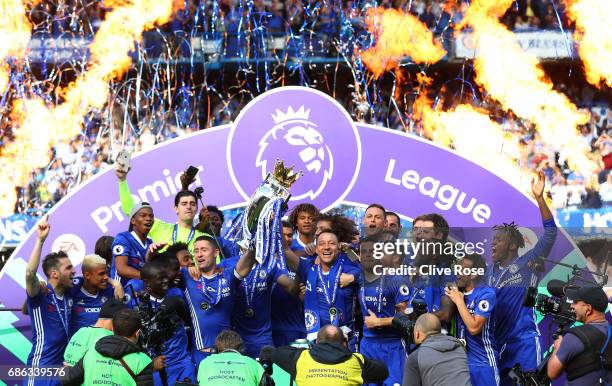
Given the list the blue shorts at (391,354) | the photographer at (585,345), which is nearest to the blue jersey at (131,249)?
the blue shorts at (391,354)

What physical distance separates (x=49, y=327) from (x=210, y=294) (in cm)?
152

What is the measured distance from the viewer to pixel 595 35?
48.9 feet

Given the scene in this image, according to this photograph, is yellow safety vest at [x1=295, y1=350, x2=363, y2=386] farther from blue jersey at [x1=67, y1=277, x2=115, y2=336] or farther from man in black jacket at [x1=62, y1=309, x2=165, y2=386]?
blue jersey at [x1=67, y1=277, x2=115, y2=336]

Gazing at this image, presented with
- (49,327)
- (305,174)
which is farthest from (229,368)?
(305,174)

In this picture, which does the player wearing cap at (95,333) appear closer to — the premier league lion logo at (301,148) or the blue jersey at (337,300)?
the blue jersey at (337,300)

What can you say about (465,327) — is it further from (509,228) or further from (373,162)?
(373,162)

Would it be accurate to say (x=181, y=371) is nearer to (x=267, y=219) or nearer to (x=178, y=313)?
(x=178, y=313)

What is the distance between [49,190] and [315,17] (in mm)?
5244

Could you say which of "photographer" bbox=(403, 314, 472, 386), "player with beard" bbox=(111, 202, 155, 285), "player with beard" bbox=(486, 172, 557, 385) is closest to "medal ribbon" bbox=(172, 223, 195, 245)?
"player with beard" bbox=(111, 202, 155, 285)

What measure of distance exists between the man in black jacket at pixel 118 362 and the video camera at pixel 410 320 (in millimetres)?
1932

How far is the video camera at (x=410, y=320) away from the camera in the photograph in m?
8.48

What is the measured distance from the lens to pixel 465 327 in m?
9.30

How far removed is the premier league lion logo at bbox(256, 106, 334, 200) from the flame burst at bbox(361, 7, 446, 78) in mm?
3448

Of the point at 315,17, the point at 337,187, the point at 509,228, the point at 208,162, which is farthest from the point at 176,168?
the point at 315,17
